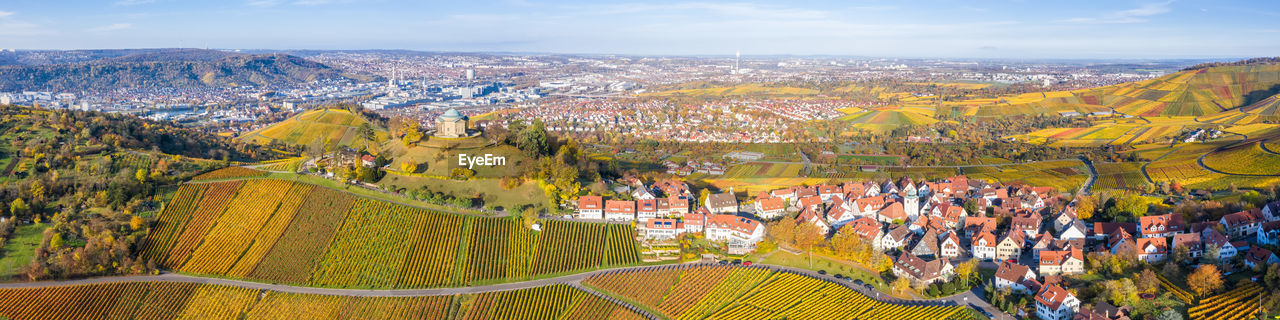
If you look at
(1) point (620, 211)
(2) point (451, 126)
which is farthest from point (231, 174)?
(1) point (620, 211)

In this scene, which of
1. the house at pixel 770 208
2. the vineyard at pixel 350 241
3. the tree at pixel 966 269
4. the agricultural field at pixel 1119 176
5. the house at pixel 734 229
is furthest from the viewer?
the agricultural field at pixel 1119 176

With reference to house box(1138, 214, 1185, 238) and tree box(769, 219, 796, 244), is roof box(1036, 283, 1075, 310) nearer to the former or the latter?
house box(1138, 214, 1185, 238)

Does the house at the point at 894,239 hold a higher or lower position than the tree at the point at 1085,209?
lower

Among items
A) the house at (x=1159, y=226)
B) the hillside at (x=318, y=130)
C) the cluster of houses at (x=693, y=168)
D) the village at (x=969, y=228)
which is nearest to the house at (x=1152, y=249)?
the village at (x=969, y=228)

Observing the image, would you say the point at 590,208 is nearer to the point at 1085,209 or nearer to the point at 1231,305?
the point at 1085,209

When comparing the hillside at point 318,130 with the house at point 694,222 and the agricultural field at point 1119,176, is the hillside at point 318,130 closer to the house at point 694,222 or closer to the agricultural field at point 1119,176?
the house at point 694,222

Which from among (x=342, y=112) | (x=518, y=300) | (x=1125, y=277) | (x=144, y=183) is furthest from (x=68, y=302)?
(x=342, y=112)

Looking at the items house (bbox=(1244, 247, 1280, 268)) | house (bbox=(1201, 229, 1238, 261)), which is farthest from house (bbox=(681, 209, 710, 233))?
house (bbox=(1244, 247, 1280, 268))

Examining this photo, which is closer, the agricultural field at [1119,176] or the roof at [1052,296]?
the roof at [1052,296]
